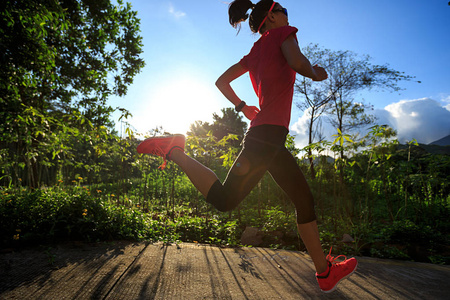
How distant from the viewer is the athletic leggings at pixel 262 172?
1395 mm

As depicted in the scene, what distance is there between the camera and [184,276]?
5.60ft

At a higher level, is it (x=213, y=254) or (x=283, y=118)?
(x=283, y=118)

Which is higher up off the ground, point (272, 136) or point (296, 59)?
point (296, 59)

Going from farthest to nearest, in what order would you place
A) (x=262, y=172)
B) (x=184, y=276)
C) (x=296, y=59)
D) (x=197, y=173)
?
(x=184, y=276) → (x=197, y=173) → (x=262, y=172) → (x=296, y=59)

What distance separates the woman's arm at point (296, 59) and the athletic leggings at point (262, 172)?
13.3 inches

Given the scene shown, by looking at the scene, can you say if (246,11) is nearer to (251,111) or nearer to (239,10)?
(239,10)

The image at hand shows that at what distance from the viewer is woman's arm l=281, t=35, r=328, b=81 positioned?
1.33m

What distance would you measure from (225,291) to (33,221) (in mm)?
2020

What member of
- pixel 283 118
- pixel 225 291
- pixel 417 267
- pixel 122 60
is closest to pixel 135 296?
pixel 225 291

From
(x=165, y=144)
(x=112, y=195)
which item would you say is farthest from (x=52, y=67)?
(x=165, y=144)

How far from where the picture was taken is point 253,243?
3.13m

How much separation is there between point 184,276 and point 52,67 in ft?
15.5

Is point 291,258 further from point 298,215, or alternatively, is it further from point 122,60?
point 122,60

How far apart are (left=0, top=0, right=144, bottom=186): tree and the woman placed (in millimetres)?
2435
